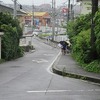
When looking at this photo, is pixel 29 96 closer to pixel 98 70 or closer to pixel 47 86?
pixel 47 86

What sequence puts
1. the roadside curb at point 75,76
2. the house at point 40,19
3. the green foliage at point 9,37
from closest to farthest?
the roadside curb at point 75,76 → the green foliage at point 9,37 → the house at point 40,19

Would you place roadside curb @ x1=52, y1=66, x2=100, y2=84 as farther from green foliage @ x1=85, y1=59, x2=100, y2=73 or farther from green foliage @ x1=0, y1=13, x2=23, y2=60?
green foliage @ x1=0, y1=13, x2=23, y2=60

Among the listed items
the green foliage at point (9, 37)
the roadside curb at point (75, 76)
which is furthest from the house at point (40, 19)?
the roadside curb at point (75, 76)

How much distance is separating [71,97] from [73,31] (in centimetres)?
2667

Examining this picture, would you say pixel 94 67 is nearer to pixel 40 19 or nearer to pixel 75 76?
pixel 75 76

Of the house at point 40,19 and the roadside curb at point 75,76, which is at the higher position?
the house at point 40,19


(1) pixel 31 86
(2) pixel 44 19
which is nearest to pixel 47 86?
(1) pixel 31 86

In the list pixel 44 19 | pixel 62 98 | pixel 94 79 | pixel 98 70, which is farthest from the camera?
pixel 44 19

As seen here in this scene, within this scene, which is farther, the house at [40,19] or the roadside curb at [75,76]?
the house at [40,19]

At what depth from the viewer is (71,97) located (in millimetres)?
11484

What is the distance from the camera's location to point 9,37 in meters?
35.8

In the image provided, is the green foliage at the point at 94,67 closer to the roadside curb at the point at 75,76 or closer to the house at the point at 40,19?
the roadside curb at the point at 75,76

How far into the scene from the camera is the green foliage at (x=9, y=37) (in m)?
34.8

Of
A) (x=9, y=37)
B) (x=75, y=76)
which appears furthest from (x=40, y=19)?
(x=75, y=76)
